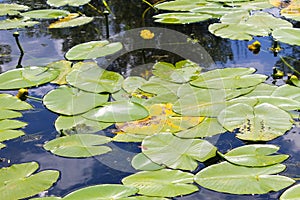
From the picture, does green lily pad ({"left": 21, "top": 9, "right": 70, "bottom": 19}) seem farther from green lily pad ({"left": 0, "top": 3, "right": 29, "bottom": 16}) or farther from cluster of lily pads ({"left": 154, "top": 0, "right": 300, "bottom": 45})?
cluster of lily pads ({"left": 154, "top": 0, "right": 300, "bottom": 45})

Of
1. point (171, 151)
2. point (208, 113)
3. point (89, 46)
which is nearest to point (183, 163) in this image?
point (171, 151)

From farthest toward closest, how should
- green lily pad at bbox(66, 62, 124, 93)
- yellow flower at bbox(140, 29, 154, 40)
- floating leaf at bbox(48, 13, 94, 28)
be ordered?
1. floating leaf at bbox(48, 13, 94, 28)
2. yellow flower at bbox(140, 29, 154, 40)
3. green lily pad at bbox(66, 62, 124, 93)

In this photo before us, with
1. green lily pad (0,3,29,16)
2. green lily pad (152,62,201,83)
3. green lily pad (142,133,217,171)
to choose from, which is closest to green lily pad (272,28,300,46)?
green lily pad (152,62,201,83)

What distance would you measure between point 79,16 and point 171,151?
1.19 metres

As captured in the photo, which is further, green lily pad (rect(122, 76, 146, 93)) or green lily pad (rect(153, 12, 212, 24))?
green lily pad (rect(153, 12, 212, 24))

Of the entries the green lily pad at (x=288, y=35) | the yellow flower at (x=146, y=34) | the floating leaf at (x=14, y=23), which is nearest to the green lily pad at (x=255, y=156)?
the green lily pad at (x=288, y=35)

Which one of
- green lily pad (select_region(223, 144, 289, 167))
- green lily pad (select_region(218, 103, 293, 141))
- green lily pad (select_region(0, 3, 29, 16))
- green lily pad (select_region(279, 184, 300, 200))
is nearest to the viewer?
green lily pad (select_region(279, 184, 300, 200))

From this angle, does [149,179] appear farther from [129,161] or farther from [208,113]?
[208,113]

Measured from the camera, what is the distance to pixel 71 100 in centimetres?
135

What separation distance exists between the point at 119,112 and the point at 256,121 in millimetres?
374

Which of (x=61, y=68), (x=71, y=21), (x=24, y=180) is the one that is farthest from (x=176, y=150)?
(x=71, y=21)

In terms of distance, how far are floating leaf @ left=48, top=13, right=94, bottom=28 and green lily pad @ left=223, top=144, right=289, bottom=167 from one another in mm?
1130

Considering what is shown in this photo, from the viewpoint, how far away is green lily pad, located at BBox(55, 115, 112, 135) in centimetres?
122

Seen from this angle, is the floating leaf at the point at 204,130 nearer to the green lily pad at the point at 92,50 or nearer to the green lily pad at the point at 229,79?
A: the green lily pad at the point at 229,79
